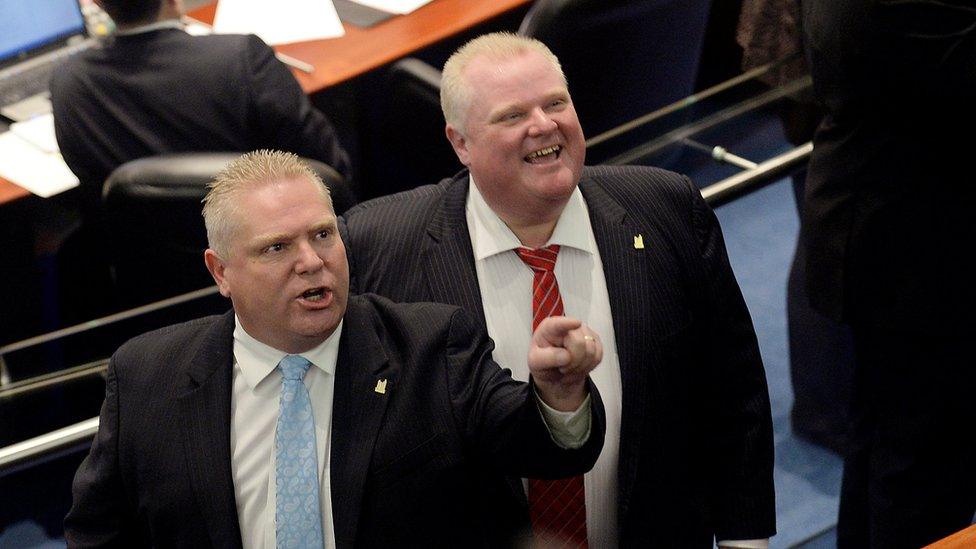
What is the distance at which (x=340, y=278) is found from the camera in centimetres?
192

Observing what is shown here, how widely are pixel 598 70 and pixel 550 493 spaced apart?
5.90 feet

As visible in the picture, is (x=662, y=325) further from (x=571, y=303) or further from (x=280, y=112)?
(x=280, y=112)

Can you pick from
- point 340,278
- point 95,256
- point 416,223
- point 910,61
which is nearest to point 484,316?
point 416,223

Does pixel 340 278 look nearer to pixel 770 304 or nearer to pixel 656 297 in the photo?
pixel 656 297

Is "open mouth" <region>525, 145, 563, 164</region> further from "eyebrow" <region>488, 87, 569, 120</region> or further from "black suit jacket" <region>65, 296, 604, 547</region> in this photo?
"black suit jacket" <region>65, 296, 604, 547</region>

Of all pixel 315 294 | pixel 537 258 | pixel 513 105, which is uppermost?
pixel 513 105

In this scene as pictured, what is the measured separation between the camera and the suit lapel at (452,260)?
2.18 metres

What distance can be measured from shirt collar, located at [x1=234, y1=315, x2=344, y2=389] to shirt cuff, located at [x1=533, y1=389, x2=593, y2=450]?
32 centimetres

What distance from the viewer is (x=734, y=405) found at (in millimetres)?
2316

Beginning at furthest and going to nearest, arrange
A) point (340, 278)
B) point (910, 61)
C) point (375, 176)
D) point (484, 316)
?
point (375, 176) < point (910, 61) < point (484, 316) < point (340, 278)

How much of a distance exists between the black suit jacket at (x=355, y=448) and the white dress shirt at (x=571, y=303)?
227mm

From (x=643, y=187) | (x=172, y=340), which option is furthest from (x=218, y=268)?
(x=643, y=187)

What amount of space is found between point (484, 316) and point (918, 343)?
107cm

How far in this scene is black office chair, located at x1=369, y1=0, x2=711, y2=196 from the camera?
354 cm
